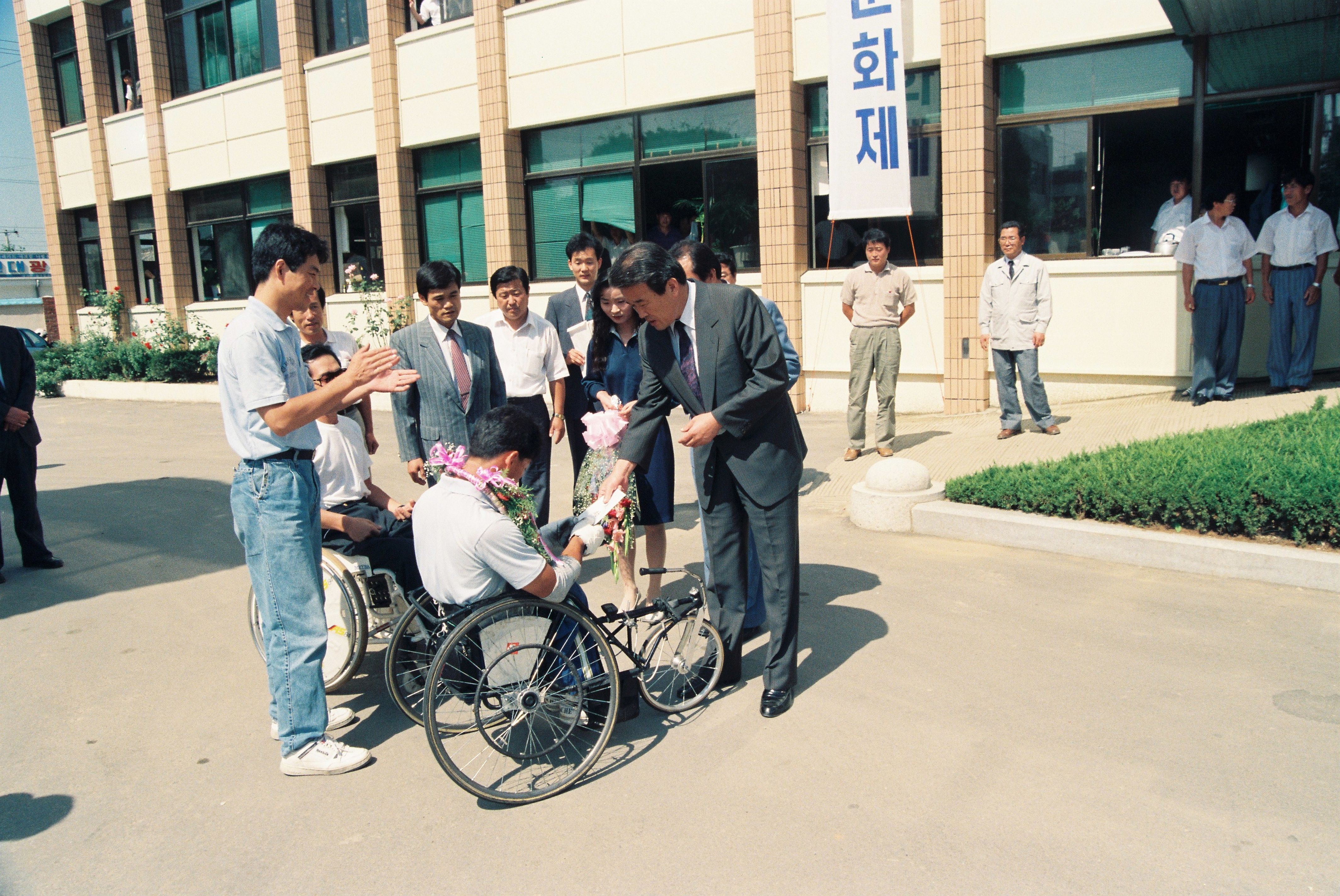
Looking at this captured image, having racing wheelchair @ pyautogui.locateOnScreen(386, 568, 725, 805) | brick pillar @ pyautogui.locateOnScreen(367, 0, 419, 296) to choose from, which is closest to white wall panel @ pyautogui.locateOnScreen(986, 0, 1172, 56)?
racing wheelchair @ pyautogui.locateOnScreen(386, 568, 725, 805)

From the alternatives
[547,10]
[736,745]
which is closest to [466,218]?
[547,10]

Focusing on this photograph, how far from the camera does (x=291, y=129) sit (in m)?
16.8

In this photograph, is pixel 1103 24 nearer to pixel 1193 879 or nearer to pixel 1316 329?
pixel 1316 329

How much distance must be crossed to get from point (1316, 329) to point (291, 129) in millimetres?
15495

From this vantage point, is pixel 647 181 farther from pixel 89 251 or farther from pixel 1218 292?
pixel 89 251

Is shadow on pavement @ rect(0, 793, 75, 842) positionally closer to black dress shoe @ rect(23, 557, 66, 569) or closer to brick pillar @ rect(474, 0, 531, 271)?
black dress shoe @ rect(23, 557, 66, 569)

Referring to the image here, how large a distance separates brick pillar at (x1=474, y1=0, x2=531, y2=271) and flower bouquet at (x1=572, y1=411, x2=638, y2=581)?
31.3 feet

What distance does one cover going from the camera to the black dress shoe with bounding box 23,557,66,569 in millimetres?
6738

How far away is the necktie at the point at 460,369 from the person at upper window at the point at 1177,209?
294 inches

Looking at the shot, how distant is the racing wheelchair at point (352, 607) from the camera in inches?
167

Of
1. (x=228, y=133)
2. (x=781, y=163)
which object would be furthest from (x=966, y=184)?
(x=228, y=133)

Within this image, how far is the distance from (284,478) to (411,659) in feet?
3.09

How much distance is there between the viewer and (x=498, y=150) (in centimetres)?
1384

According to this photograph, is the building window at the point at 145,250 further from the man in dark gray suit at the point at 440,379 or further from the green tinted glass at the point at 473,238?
the man in dark gray suit at the point at 440,379
